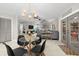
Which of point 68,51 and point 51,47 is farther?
point 51,47

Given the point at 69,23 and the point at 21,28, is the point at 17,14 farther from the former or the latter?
the point at 69,23

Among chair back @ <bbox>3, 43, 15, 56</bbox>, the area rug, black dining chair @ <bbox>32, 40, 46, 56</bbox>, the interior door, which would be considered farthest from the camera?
black dining chair @ <bbox>32, 40, 46, 56</bbox>

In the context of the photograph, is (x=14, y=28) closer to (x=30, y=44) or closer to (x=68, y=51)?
(x=30, y=44)

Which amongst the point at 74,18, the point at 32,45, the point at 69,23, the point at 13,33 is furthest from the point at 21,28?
the point at 74,18

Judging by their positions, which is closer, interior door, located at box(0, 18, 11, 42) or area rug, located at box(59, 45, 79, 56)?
area rug, located at box(59, 45, 79, 56)

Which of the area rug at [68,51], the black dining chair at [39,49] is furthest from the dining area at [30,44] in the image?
the area rug at [68,51]

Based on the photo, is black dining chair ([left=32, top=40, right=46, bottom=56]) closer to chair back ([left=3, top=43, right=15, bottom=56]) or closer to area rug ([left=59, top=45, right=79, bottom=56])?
area rug ([left=59, top=45, right=79, bottom=56])

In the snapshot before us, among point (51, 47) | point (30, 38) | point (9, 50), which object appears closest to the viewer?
point (9, 50)

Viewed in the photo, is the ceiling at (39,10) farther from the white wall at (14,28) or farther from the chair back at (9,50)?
the chair back at (9,50)

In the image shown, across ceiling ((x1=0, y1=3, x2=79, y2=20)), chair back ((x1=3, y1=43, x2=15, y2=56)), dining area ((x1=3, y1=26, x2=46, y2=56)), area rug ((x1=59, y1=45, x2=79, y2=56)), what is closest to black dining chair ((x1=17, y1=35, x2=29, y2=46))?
dining area ((x1=3, y1=26, x2=46, y2=56))

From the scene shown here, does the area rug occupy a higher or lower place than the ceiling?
lower

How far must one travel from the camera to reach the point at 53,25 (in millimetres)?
2424

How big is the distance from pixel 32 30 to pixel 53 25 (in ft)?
1.61

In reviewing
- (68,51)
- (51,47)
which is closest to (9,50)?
(51,47)
